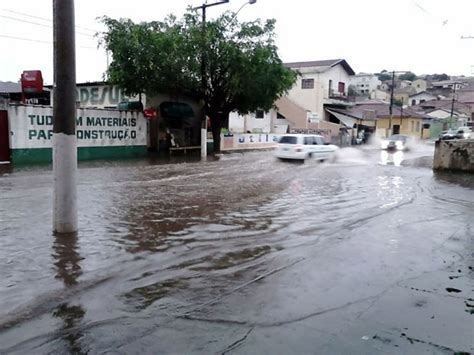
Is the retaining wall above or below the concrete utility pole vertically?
below

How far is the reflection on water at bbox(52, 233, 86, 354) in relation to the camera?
13.4 feet

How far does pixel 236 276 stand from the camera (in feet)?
19.4

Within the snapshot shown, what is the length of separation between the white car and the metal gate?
12.4 m

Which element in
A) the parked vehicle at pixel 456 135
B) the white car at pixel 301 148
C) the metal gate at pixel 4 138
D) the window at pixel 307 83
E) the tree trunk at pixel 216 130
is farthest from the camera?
the window at pixel 307 83

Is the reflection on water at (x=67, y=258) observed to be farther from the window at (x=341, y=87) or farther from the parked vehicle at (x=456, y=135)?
the window at (x=341, y=87)

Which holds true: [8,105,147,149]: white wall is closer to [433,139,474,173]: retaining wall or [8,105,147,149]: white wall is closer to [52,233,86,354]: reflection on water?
[52,233,86,354]: reflection on water

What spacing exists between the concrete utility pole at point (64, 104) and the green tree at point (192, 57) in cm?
1792

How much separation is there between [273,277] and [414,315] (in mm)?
1750

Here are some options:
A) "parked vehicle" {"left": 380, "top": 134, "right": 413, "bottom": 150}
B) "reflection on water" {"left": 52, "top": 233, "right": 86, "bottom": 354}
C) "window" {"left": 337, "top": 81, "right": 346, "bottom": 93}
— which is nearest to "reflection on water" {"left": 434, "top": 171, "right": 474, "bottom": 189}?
"reflection on water" {"left": 52, "top": 233, "right": 86, "bottom": 354}

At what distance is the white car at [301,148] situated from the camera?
2369 cm

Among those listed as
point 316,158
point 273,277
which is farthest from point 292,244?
point 316,158

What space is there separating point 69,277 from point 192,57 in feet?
69.4

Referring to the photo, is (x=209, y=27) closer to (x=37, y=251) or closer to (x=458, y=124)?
(x=37, y=251)

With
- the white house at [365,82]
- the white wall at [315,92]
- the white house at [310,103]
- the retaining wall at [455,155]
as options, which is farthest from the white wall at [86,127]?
the white house at [365,82]
